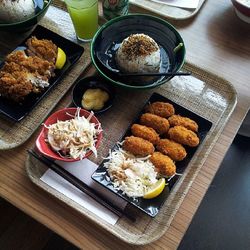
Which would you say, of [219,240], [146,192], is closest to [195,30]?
[146,192]

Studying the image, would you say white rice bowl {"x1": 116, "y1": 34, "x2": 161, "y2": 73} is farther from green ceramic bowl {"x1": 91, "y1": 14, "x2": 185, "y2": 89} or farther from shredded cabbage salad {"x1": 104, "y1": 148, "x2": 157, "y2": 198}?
shredded cabbage salad {"x1": 104, "y1": 148, "x2": 157, "y2": 198}

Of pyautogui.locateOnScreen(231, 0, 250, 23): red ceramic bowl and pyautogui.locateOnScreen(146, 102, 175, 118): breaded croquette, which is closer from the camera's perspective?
pyautogui.locateOnScreen(146, 102, 175, 118): breaded croquette

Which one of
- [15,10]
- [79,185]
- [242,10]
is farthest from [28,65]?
[242,10]

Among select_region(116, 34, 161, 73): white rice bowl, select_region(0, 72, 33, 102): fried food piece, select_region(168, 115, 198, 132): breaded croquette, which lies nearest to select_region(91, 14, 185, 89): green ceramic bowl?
select_region(116, 34, 161, 73): white rice bowl

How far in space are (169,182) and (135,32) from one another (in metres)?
0.60

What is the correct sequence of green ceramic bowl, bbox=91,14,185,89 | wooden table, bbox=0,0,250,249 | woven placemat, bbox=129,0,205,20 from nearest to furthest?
wooden table, bbox=0,0,250,249
green ceramic bowl, bbox=91,14,185,89
woven placemat, bbox=129,0,205,20

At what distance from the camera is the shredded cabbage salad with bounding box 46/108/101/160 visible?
3.40ft

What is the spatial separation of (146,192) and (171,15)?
81 centimetres

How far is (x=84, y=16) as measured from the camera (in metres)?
1.27

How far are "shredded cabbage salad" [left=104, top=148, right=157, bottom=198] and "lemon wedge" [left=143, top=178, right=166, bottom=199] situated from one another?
1cm

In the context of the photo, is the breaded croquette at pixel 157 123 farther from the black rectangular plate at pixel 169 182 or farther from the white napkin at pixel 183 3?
the white napkin at pixel 183 3

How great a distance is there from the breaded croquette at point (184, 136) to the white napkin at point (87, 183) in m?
0.26

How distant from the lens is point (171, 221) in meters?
0.95

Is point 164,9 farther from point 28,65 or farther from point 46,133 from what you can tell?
point 46,133
